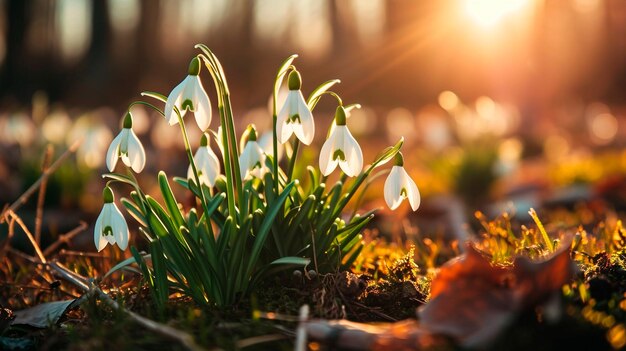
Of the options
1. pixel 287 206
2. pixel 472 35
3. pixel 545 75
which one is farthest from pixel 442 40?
pixel 287 206

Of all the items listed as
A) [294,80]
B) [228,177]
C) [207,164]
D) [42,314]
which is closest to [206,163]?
[207,164]

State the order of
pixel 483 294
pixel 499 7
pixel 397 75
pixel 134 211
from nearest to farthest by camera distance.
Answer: pixel 483 294, pixel 134 211, pixel 499 7, pixel 397 75

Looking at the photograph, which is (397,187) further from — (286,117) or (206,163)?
(206,163)

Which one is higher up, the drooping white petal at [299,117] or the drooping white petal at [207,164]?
the drooping white petal at [299,117]

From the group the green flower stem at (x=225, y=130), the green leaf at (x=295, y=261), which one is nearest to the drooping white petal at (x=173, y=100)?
the green flower stem at (x=225, y=130)

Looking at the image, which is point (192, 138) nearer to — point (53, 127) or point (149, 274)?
point (53, 127)

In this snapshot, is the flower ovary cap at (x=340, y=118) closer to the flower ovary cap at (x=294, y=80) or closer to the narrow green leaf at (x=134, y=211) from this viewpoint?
the flower ovary cap at (x=294, y=80)
